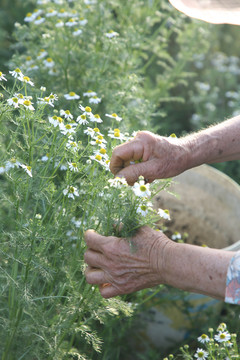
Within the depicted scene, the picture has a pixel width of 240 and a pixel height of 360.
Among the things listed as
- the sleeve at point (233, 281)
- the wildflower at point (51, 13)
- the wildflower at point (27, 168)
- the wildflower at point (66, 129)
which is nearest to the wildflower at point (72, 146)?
the wildflower at point (66, 129)

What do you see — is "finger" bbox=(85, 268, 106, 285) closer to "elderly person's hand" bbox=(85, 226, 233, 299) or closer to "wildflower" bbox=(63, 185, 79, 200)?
"elderly person's hand" bbox=(85, 226, 233, 299)

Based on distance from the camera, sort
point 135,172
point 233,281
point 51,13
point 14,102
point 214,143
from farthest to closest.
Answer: point 51,13, point 214,143, point 135,172, point 14,102, point 233,281

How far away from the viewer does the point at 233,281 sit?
1.31m

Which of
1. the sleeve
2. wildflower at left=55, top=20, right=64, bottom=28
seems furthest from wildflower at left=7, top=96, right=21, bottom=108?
wildflower at left=55, top=20, right=64, bottom=28

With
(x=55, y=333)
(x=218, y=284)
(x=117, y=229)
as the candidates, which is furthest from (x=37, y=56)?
(x=218, y=284)

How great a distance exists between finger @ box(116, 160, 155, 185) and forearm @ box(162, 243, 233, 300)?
238 mm

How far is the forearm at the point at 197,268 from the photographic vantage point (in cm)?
134

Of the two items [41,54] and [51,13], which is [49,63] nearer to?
[41,54]

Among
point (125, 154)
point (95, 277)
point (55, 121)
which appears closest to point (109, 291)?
point (95, 277)

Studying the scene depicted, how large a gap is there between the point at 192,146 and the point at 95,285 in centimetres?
57

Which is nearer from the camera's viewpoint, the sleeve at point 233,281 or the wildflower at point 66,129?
the sleeve at point 233,281

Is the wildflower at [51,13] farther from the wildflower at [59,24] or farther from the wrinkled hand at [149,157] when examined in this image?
the wrinkled hand at [149,157]

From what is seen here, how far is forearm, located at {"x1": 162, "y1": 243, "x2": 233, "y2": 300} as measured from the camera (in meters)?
1.34

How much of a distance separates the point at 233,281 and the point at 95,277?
411 millimetres
